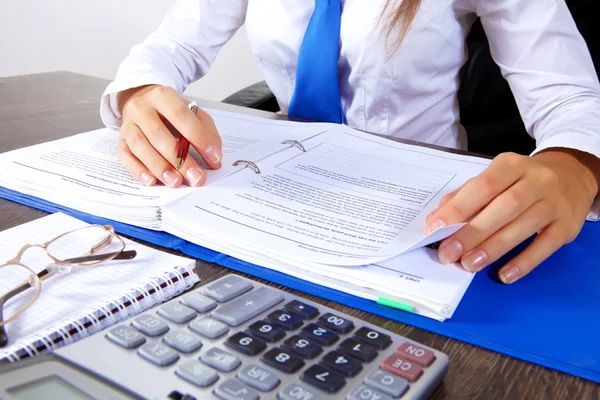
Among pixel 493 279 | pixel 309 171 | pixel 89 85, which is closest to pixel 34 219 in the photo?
pixel 309 171

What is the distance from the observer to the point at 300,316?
335 mm

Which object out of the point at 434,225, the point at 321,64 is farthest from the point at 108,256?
the point at 321,64

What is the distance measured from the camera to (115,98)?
0.72 metres

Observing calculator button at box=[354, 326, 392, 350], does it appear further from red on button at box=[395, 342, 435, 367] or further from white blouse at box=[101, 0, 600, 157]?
white blouse at box=[101, 0, 600, 157]

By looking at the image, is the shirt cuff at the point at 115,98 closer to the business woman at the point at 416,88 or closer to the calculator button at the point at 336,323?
the business woman at the point at 416,88

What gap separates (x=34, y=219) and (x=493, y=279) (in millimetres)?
387

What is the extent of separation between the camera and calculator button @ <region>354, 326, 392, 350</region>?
1.02 ft

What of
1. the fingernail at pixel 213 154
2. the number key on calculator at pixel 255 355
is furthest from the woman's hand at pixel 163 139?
the number key on calculator at pixel 255 355

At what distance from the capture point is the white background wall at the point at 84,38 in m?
2.13

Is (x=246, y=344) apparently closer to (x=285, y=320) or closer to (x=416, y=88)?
(x=285, y=320)

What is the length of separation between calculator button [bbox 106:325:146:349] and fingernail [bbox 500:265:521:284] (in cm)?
26

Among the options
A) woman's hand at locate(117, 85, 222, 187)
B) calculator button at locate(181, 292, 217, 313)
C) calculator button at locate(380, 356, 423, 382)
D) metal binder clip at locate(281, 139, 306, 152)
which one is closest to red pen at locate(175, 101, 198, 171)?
woman's hand at locate(117, 85, 222, 187)

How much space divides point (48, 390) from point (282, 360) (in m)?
0.11

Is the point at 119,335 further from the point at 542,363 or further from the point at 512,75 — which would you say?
the point at 512,75
